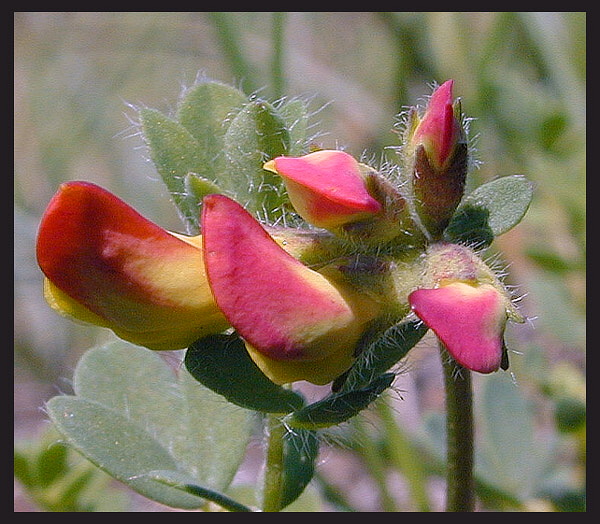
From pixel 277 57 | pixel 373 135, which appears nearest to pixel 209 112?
pixel 277 57

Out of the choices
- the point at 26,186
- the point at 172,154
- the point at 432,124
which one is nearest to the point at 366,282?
the point at 432,124

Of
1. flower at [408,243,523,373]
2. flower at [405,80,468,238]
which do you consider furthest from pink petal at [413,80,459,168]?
flower at [408,243,523,373]

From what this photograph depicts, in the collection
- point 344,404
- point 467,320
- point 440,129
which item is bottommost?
point 344,404

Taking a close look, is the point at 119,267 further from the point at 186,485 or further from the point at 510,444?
the point at 510,444

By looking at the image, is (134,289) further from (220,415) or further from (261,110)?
(220,415)

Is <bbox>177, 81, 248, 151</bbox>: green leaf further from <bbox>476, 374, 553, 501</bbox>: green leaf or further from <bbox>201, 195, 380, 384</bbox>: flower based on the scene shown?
<bbox>476, 374, 553, 501</bbox>: green leaf

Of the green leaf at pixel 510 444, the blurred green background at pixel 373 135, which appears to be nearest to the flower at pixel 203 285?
the blurred green background at pixel 373 135

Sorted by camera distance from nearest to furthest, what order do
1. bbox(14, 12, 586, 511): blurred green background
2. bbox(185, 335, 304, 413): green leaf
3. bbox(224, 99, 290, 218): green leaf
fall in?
1. bbox(185, 335, 304, 413): green leaf
2. bbox(224, 99, 290, 218): green leaf
3. bbox(14, 12, 586, 511): blurred green background

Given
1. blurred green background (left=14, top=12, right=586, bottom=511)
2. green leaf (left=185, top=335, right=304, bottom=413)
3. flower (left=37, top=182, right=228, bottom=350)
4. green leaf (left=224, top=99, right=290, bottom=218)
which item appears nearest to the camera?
flower (left=37, top=182, right=228, bottom=350)
